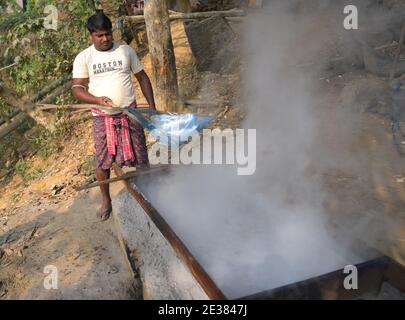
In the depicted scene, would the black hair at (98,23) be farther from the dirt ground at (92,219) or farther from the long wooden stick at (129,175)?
the dirt ground at (92,219)

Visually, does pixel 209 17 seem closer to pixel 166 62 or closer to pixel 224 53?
pixel 224 53

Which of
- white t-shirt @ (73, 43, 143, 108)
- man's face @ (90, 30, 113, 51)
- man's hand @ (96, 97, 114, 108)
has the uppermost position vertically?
man's face @ (90, 30, 113, 51)

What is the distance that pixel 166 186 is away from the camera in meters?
4.13

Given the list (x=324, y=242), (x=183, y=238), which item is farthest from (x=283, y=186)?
(x=183, y=238)

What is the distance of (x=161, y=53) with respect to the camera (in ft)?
19.0

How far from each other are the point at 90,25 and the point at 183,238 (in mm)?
2151

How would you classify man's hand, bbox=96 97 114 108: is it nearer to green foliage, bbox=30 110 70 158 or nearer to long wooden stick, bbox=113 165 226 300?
long wooden stick, bbox=113 165 226 300

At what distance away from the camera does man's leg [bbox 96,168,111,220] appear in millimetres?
4070

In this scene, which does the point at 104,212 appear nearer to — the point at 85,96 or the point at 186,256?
the point at 85,96

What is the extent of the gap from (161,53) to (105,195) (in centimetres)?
260

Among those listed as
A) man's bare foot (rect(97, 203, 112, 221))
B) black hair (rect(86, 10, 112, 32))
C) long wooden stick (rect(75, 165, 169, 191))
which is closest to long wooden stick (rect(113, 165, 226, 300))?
long wooden stick (rect(75, 165, 169, 191))

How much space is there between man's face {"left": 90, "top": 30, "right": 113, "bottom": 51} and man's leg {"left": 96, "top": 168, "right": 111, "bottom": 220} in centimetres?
125

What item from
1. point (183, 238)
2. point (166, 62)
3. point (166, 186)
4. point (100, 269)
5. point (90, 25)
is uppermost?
point (90, 25)

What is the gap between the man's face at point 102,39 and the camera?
3577 millimetres
